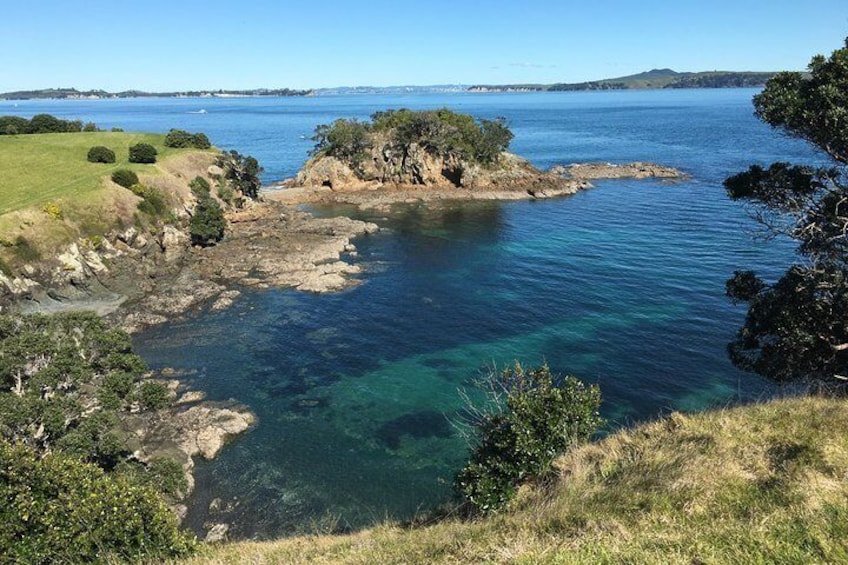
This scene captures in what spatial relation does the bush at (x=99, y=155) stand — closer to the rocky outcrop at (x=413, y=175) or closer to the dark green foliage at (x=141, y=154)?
the dark green foliage at (x=141, y=154)

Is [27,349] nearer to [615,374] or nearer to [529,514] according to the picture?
[529,514]

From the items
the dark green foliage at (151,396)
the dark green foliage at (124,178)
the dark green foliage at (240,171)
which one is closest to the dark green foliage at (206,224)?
the dark green foliage at (124,178)

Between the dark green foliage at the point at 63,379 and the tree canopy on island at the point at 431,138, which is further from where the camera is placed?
the tree canopy on island at the point at 431,138

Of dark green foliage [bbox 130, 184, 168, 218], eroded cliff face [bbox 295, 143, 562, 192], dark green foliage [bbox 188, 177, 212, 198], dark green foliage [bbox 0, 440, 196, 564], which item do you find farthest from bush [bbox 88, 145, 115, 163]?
dark green foliage [bbox 0, 440, 196, 564]

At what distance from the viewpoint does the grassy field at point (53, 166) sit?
2411 inches

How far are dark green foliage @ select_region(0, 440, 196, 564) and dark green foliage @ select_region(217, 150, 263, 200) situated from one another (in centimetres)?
7918

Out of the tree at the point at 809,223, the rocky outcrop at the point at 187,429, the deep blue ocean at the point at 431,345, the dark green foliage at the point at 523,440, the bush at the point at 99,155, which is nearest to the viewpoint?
the dark green foliage at the point at 523,440

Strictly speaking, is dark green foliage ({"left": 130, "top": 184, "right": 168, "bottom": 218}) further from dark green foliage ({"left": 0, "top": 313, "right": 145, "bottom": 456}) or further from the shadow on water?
dark green foliage ({"left": 0, "top": 313, "right": 145, "bottom": 456})

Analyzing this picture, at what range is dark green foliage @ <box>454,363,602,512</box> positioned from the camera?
17.8m

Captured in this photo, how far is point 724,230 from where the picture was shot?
7706cm

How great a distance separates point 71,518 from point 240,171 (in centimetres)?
8283

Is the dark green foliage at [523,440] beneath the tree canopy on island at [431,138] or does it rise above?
beneath

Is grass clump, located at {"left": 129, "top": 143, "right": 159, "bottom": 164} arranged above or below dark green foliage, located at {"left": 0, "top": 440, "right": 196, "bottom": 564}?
above

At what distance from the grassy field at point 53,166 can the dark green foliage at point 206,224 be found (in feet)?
33.4
